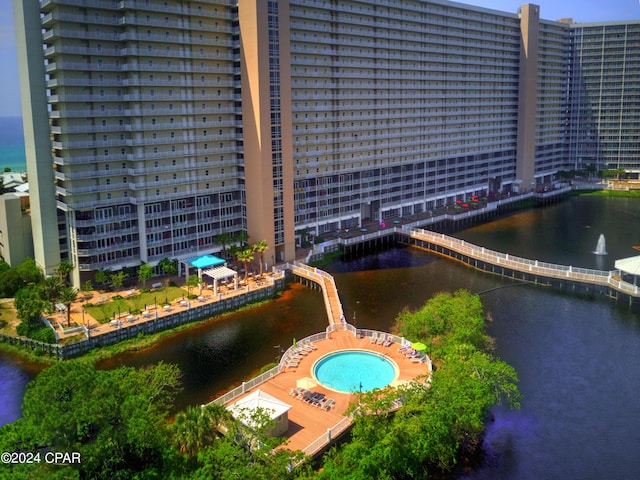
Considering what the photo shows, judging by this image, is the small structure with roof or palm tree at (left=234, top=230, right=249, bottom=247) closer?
the small structure with roof

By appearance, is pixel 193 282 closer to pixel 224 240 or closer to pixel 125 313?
pixel 125 313

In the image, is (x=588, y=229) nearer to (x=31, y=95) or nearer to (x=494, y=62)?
(x=494, y=62)

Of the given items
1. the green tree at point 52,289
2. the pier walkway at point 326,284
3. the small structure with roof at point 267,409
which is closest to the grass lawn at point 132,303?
the green tree at point 52,289

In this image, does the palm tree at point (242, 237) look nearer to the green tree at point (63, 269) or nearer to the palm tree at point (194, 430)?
the green tree at point (63, 269)

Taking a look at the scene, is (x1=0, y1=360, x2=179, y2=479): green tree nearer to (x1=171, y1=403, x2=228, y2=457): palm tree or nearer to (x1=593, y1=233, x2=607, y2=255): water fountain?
(x1=171, y1=403, x2=228, y2=457): palm tree

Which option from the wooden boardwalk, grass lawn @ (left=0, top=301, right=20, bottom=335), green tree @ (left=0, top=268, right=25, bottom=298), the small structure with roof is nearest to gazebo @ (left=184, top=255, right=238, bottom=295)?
grass lawn @ (left=0, top=301, right=20, bottom=335)

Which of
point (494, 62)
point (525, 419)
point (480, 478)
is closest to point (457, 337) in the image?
point (525, 419)
